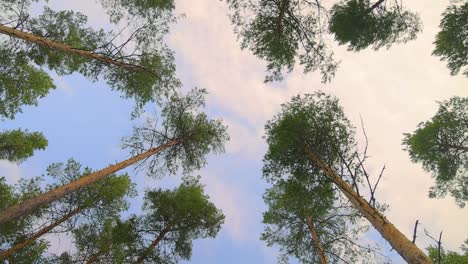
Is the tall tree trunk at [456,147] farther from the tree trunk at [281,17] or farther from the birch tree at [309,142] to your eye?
the tree trunk at [281,17]

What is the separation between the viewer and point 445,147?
1284 centimetres

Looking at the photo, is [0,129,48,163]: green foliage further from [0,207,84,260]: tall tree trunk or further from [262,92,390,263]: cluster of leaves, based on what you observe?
[262,92,390,263]: cluster of leaves

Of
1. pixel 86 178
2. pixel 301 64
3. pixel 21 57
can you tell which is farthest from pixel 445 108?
pixel 21 57

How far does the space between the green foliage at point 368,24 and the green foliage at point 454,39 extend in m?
0.82

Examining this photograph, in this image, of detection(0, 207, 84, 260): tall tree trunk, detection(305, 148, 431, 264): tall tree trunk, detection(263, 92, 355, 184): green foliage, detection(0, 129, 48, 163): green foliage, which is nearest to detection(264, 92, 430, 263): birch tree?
detection(263, 92, 355, 184): green foliage

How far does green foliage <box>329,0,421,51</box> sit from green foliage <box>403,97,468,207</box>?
12.7ft

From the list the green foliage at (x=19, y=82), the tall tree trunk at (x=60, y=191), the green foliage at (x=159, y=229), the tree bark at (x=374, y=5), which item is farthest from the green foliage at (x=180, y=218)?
the tree bark at (x=374, y=5)

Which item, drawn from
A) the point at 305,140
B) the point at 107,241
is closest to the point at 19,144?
the point at 107,241

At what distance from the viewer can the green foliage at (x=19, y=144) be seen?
1534 centimetres

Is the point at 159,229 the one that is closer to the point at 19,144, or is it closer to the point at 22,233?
the point at 22,233

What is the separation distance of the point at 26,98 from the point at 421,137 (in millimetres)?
15761

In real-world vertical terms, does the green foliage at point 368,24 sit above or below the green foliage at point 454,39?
above

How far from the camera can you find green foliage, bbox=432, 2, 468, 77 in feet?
29.9

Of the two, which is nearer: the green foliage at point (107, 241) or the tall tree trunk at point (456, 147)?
the green foliage at point (107, 241)
